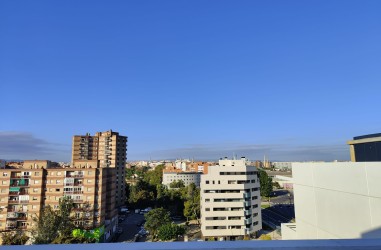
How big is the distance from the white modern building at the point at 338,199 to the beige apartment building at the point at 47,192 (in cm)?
2246

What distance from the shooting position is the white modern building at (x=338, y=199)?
4305mm

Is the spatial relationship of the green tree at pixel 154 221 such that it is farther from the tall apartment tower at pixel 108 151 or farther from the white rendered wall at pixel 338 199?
the white rendered wall at pixel 338 199

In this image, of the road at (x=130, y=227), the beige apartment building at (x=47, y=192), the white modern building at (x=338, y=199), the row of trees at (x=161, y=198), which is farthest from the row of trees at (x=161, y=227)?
the white modern building at (x=338, y=199)

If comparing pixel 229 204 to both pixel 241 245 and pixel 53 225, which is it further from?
pixel 241 245

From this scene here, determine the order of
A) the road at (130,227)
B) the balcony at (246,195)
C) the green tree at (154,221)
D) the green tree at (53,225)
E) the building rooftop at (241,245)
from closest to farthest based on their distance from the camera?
the building rooftop at (241,245), the green tree at (53,225), the green tree at (154,221), the balcony at (246,195), the road at (130,227)

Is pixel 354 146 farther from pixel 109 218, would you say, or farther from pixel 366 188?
pixel 109 218

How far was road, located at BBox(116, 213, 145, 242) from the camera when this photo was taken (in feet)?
88.3

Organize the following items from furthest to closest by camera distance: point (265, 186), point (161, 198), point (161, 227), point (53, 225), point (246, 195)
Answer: point (265, 186) < point (161, 198) < point (246, 195) < point (161, 227) < point (53, 225)

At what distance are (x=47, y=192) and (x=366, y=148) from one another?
26.8 m

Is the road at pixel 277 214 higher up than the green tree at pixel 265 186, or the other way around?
the green tree at pixel 265 186

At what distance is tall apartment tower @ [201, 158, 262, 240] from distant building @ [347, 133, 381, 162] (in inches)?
765

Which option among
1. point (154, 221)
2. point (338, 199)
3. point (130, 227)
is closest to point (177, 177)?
point (130, 227)

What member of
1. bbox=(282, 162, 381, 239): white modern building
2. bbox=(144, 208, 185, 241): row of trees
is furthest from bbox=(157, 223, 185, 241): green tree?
bbox=(282, 162, 381, 239): white modern building

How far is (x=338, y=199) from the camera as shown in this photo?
5.06 metres
